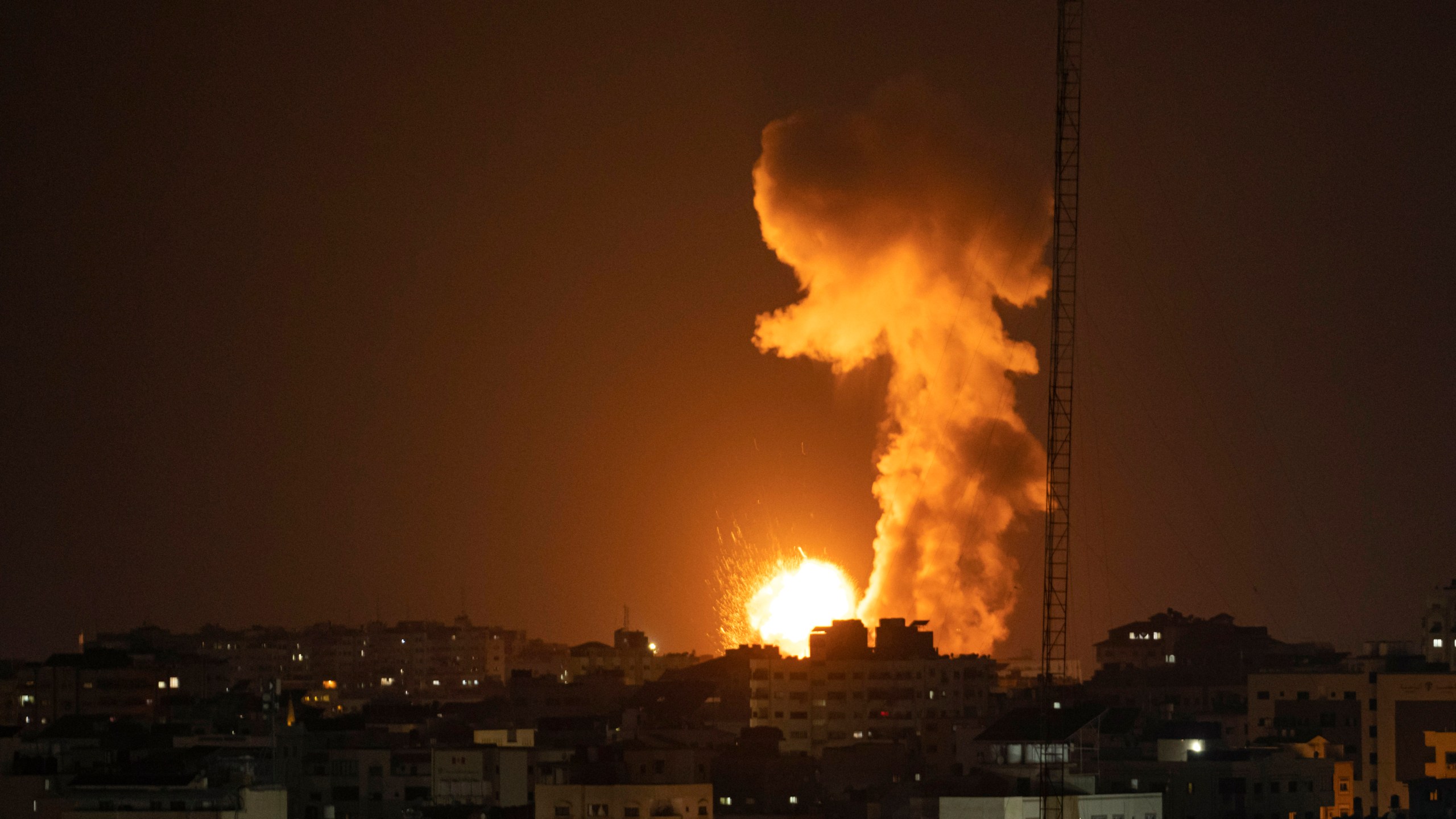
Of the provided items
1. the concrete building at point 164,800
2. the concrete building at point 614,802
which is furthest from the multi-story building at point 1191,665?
the concrete building at point 164,800

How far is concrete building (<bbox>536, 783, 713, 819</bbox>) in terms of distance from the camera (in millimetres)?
41812

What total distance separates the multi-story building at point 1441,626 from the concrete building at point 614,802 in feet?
97.2

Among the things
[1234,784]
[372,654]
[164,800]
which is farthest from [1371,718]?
[372,654]

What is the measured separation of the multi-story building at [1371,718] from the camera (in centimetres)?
5531

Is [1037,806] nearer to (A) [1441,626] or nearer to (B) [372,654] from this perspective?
(A) [1441,626]

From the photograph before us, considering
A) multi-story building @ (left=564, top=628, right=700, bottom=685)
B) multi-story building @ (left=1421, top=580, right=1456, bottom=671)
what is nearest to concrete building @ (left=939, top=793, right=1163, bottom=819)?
multi-story building @ (left=1421, top=580, right=1456, bottom=671)

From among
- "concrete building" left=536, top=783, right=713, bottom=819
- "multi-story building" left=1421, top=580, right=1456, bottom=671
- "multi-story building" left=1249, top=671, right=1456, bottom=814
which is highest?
"multi-story building" left=1421, top=580, right=1456, bottom=671

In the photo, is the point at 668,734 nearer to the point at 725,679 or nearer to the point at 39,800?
the point at 39,800

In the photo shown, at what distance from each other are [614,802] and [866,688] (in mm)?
29707

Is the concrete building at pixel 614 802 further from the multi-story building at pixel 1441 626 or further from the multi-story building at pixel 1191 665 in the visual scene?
the multi-story building at pixel 1441 626

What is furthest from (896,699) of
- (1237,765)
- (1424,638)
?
(1237,765)

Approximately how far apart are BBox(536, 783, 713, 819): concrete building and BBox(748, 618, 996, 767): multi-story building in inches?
1031

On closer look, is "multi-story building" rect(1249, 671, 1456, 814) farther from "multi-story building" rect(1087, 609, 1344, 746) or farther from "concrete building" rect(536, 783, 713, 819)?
"concrete building" rect(536, 783, 713, 819)

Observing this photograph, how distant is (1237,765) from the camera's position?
45688mm
